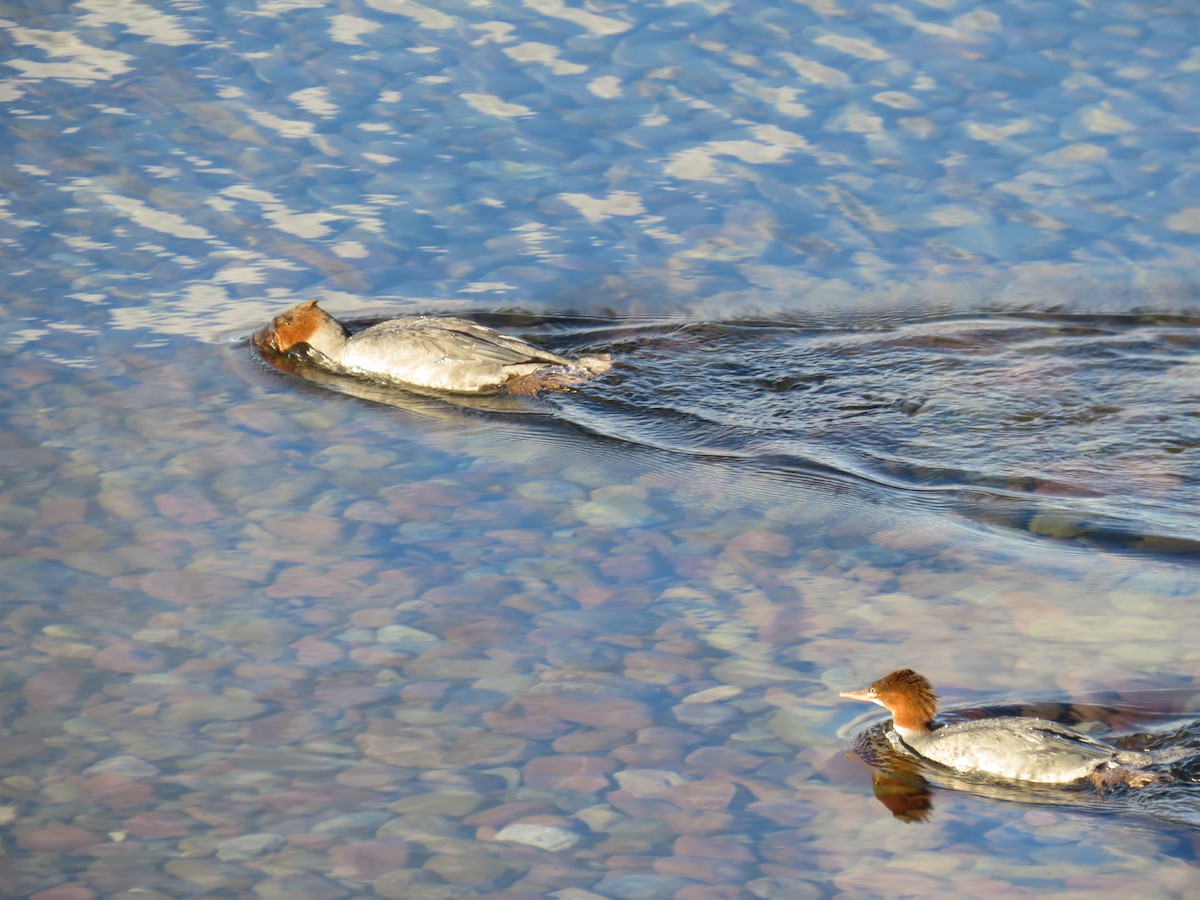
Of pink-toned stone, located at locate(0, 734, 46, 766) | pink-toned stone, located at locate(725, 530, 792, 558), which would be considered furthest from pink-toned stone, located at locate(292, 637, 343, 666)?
pink-toned stone, located at locate(725, 530, 792, 558)

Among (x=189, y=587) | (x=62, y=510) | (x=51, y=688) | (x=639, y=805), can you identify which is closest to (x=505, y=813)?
(x=639, y=805)

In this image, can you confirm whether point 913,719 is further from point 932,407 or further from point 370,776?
point 932,407

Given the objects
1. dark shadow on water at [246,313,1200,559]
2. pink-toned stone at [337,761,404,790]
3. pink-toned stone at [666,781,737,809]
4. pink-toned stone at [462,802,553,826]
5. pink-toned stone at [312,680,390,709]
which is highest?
dark shadow on water at [246,313,1200,559]

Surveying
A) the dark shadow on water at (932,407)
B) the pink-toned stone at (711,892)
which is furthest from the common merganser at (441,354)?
the pink-toned stone at (711,892)

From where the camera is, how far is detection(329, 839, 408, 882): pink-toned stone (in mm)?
6473

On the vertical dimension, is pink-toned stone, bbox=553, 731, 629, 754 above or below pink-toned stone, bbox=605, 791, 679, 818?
above

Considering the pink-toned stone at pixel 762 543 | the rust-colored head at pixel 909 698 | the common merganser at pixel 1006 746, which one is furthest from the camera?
the pink-toned stone at pixel 762 543

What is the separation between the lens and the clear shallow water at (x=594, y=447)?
267 inches

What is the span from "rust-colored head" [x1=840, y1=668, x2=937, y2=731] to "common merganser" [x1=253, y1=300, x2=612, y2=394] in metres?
4.14

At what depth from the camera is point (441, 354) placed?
10.6 m

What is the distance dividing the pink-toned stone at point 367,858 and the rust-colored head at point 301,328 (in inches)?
186

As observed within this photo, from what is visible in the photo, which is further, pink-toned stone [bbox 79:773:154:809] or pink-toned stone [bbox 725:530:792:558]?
pink-toned stone [bbox 725:530:792:558]

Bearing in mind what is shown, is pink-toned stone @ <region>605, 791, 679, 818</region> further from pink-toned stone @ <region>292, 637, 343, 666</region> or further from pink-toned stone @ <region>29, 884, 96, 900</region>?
pink-toned stone @ <region>29, 884, 96, 900</region>

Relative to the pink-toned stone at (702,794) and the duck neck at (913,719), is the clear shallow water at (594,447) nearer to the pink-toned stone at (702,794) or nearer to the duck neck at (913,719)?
the pink-toned stone at (702,794)
